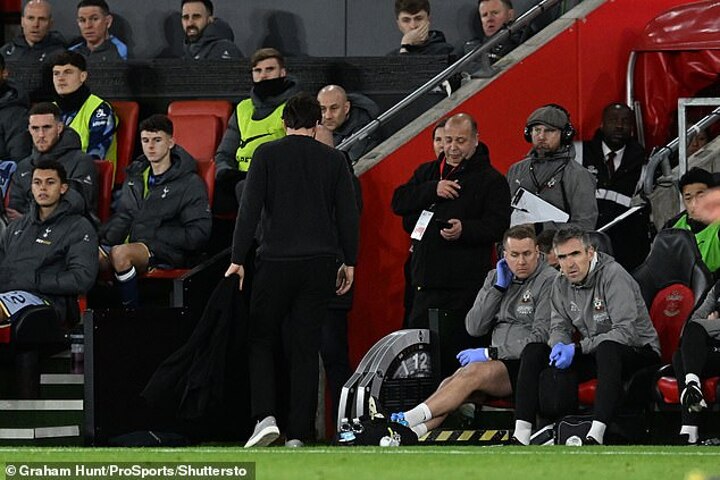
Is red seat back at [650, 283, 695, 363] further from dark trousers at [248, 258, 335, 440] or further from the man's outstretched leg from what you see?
dark trousers at [248, 258, 335, 440]

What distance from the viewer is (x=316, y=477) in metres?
7.05

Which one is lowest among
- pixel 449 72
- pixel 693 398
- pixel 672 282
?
pixel 693 398

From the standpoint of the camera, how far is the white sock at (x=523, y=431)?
9016mm

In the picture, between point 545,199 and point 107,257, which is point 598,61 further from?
point 107,257

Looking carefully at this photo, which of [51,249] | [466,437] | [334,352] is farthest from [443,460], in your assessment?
[51,249]

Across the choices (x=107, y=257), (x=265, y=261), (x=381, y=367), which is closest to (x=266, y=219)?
(x=265, y=261)

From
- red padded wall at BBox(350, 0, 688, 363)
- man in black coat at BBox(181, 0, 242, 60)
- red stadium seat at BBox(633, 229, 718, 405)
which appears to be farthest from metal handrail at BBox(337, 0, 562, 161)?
red stadium seat at BBox(633, 229, 718, 405)

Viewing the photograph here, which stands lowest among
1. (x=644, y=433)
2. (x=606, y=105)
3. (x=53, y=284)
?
(x=644, y=433)

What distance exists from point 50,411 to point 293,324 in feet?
6.38

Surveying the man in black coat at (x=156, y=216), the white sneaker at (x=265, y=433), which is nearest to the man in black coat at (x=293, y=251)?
the white sneaker at (x=265, y=433)

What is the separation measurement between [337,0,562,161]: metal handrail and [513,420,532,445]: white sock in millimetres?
2520

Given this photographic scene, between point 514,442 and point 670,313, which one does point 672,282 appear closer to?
point 670,313

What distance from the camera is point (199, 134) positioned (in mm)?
11859

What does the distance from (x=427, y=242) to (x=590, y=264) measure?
1081 millimetres
